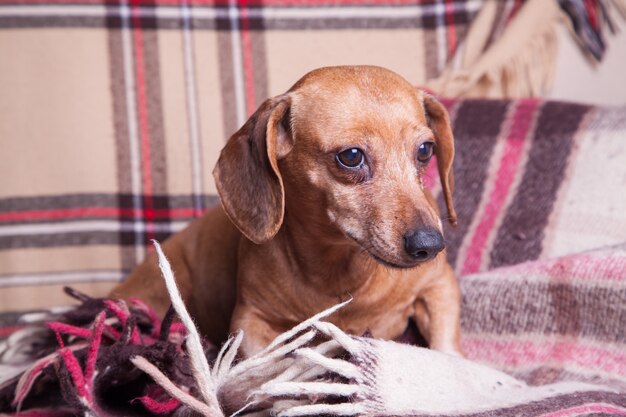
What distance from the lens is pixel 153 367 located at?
1323mm

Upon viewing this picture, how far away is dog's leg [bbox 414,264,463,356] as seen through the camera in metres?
1.71

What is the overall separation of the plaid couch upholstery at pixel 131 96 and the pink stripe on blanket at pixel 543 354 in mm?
973

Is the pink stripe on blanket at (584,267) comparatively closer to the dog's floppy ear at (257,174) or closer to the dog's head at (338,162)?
the dog's head at (338,162)

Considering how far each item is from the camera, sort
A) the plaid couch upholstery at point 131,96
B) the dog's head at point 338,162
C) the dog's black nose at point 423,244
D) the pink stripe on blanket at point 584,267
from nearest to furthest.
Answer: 1. the dog's black nose at point 423,244
2. the dog's head at point 338,162
3. the pink stripe on blanket at point 584,267
4. the plaid couch upholstery at point 131,96

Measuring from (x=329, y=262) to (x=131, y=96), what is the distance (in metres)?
1.06

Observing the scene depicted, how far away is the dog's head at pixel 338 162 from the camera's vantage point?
145cm

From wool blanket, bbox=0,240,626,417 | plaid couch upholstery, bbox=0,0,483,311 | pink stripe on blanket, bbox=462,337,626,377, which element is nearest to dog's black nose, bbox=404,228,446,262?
wool blanket, bbox=0,240,626,417

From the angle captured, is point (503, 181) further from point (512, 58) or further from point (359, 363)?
point (359, 363)

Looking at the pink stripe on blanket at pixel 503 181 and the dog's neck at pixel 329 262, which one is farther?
the pink stripe on blanket at pixel 503 181

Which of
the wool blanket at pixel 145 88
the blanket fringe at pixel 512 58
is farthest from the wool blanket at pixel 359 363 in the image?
the blanket fringe at pixel 512 58

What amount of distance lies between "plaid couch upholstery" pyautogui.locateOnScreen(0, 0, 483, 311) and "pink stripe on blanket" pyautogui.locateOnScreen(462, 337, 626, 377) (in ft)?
3.19

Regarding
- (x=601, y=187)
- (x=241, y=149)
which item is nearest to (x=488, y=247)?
(x=601, y=187)

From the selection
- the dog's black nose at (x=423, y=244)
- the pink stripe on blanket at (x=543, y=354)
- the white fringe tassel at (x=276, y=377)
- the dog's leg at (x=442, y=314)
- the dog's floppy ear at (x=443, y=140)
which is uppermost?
the dog's floppy ear at (x=443, y=140)

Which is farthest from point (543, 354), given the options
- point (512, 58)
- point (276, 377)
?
point (512, 58)
